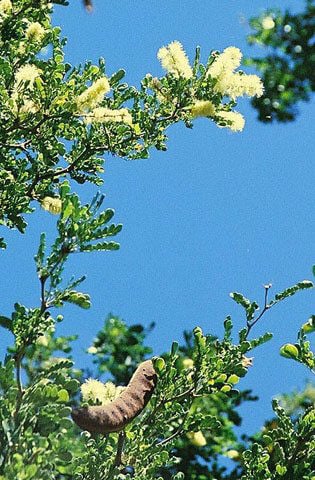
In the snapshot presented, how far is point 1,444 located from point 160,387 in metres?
1.03

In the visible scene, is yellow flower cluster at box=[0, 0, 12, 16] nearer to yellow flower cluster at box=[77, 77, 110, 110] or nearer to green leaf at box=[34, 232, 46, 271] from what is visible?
yellow flower cluster at box=[77, 77, 110, 110]

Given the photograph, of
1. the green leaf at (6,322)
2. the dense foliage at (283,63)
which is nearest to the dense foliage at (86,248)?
the green leaf at (6,322)

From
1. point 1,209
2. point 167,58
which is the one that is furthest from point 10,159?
point 167,58

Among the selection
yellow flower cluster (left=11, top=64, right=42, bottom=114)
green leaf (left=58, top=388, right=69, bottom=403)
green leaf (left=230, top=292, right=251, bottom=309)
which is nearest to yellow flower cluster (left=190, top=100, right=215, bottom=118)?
yellow flower cluster (left=11, top=64, right=42, bottom=114)

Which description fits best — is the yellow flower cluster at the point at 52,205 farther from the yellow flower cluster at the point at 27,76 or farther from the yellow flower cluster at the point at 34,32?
the yellow flower cluster at the point at 34,32

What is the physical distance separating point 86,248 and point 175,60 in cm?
116

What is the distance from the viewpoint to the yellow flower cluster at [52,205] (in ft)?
11.9

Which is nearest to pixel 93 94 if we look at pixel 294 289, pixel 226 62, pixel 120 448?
pixel 226 62

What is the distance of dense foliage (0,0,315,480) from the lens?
2.51 metres

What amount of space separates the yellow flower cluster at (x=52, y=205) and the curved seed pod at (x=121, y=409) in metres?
0.80

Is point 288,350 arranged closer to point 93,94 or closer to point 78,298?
point 78,298

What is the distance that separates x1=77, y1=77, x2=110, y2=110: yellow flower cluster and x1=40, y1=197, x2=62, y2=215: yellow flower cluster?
53 centimetres

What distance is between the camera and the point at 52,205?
3.66 m

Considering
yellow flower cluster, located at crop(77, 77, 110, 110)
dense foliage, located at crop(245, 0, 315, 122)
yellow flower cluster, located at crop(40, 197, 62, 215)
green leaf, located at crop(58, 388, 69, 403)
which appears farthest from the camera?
dense foliage, located at crop(245, 0, 315, 122)
